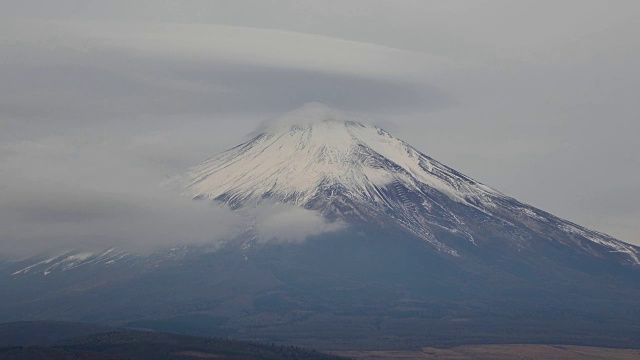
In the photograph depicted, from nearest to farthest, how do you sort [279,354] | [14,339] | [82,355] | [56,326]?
1. [82,355]
2. [279,354]
3. [14,339]
4. [56,326]

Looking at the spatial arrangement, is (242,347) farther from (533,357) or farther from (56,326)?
(533,357)

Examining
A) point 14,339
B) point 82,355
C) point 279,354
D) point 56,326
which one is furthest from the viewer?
point 56,326

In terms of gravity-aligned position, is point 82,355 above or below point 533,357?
below

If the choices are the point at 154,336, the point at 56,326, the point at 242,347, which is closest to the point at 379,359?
the point at 242,347

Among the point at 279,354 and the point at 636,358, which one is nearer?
the point at 279,354

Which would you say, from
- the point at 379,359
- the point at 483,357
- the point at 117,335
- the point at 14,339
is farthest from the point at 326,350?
the point at 14,339

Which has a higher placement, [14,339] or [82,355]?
[14,339]

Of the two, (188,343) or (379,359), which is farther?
(379,359)

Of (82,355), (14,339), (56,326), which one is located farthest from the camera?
(56,326)

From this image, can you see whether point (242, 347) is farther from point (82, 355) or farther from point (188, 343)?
point (82, 355)
